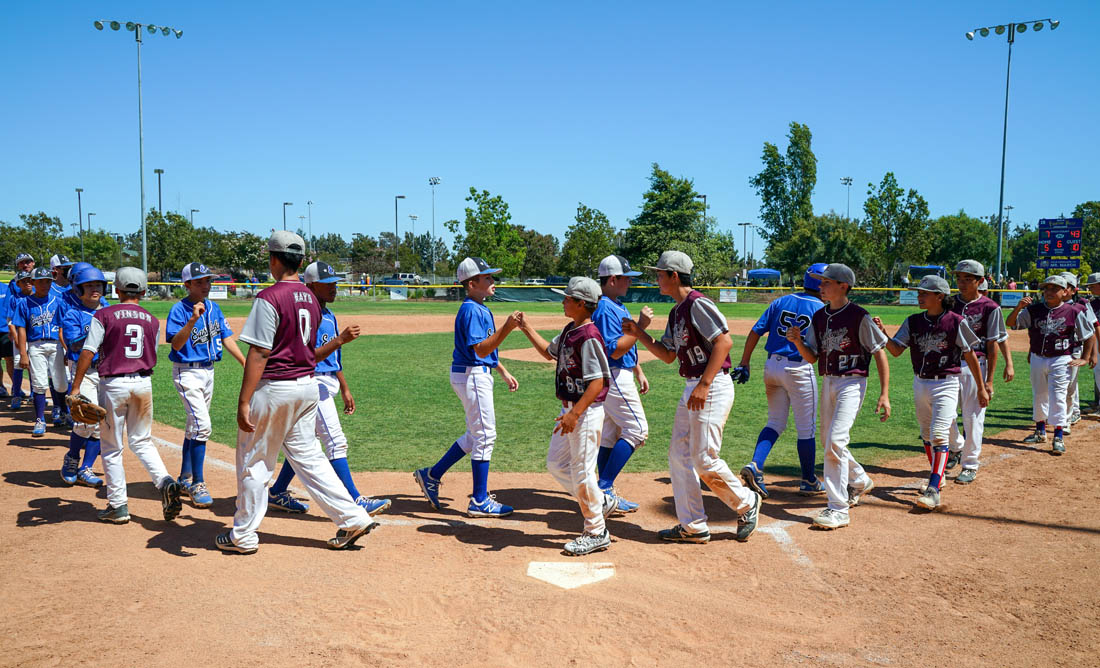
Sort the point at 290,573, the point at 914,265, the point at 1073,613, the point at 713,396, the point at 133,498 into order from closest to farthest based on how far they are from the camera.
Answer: the point at 1073,613 → the point at 290,573 → the point at 713,396 → the point at 133,498 → the point at 914,265

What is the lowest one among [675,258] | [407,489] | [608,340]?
[407,489]

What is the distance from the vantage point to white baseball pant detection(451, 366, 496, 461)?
5.67 meters

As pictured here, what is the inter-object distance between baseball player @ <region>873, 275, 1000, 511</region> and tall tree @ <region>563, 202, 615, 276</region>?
55.3m

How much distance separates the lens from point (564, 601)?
4176mm

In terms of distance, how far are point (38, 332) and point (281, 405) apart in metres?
6.52

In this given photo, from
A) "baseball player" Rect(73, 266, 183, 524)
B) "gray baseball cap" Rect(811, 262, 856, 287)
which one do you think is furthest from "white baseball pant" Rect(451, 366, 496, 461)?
"gray baseball cap" Rect(811, 262, 856, 287)

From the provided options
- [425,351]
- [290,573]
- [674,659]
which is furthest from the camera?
[425,351]

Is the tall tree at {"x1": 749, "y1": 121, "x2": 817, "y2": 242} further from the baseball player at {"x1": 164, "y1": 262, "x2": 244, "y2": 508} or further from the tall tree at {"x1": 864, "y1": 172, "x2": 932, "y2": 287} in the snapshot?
the baseball player at {"x1": 164, "y1": 262, "x2": 244, "y2": 508}

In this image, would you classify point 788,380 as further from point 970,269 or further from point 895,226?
point 895,226

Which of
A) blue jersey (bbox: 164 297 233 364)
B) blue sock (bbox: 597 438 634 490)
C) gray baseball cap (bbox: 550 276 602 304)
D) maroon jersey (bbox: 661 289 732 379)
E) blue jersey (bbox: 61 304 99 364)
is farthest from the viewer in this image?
blue jersey (bbox: 61 304 99 364)

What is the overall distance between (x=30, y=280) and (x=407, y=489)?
6.10 meters

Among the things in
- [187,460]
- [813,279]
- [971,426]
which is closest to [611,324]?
[813,279]

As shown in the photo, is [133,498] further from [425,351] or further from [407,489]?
[425,351]

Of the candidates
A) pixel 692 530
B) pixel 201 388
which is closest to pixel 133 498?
pixel 201 388
